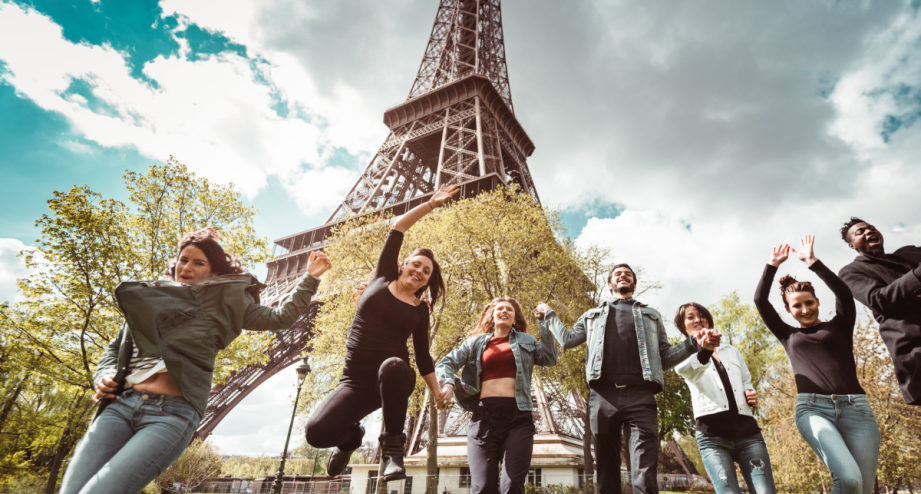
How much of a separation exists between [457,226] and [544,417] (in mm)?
11443

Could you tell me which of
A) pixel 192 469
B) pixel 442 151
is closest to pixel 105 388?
pixel 442 151

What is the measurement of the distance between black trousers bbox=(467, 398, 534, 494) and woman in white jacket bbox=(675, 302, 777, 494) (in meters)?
1.46

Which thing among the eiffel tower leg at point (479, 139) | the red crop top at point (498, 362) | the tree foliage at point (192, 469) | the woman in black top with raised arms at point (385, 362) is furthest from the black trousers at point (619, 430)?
the tree foliage at point (192, 469)

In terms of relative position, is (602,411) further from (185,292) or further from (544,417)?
(544,417)

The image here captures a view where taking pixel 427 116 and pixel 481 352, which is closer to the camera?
pixel 481 352

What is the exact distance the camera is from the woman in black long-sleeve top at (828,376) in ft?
10.1

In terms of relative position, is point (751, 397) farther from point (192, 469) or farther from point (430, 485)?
point (192, 469)

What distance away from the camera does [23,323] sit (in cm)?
1149

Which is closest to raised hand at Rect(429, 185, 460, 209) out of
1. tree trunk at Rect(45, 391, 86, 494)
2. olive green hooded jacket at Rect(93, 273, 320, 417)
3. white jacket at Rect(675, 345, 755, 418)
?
olive green hooded jacket at Rect(93, 273, 320, 417)

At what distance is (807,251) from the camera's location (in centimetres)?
377

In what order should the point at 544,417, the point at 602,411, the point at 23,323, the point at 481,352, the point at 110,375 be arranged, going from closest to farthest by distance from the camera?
the point at 110,375
the point at 602,411
the point at 481,352
the point at 23,323
the point at 544,417

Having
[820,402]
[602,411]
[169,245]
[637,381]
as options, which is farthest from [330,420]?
[169,245]

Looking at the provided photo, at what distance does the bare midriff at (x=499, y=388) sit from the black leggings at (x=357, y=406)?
3.21ft

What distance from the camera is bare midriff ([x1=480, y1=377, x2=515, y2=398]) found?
343 centimetres
